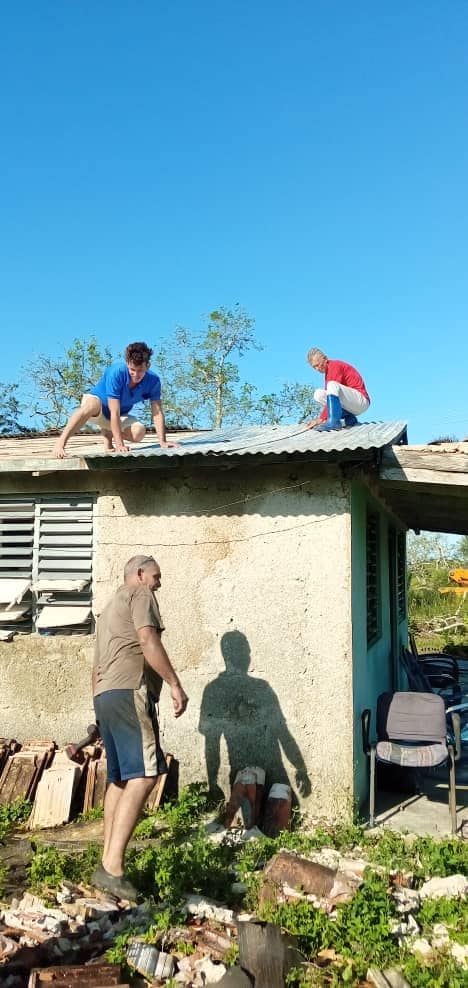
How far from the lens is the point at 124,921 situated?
3766 millimetres

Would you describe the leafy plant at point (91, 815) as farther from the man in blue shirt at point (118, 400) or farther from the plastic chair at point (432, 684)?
the plastic chair at point (432, 684)

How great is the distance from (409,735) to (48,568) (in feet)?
11.5

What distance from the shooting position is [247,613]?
19.7ft

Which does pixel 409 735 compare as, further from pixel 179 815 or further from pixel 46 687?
pixel 46 687

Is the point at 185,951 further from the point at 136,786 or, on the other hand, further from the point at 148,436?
the point at 148,436

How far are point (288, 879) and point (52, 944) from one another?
1.37 metres

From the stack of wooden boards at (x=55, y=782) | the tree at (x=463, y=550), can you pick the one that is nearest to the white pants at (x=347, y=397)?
the stack of wooden boards at (x=55, y=782)

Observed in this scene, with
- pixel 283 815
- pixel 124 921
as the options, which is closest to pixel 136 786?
pixel 124 921

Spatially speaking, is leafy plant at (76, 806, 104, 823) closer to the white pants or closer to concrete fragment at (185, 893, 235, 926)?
concrete fragment at (185, 893, 235, 926)

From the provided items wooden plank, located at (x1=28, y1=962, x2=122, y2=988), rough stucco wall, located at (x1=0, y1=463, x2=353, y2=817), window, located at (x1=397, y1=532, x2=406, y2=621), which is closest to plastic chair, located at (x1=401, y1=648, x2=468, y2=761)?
window, located at (x1=397, y1=532, x2=406, y2=621)

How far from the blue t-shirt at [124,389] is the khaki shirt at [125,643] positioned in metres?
2.61

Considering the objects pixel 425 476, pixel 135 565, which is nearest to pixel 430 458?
pixel 425 476

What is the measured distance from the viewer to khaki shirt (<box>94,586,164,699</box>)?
4.22 m

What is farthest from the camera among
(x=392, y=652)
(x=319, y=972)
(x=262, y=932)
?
(x=392, y=652)
